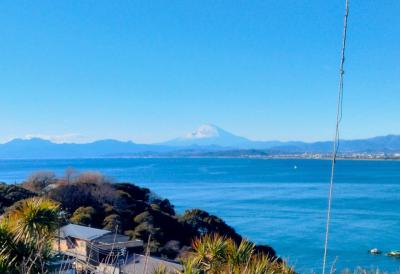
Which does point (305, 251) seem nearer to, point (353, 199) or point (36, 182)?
point (36, 182)

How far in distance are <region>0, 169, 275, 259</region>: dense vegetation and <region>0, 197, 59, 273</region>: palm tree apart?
1148cm

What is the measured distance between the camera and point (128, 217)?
27031mm

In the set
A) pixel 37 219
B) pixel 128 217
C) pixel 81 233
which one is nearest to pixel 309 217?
pixel 128 217

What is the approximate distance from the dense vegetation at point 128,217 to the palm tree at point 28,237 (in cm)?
1148

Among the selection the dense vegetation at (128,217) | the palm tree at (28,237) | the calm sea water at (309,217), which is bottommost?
the calm sea water at (309,217)

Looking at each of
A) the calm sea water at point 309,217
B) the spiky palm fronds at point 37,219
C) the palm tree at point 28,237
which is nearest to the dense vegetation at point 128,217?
the calm sea water at point 309,217

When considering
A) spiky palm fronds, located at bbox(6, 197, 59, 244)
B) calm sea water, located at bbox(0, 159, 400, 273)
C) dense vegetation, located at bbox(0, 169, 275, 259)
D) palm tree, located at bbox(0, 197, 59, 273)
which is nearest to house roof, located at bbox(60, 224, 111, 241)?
dense vegetation, located at bbox(0, 169, 275, 259)

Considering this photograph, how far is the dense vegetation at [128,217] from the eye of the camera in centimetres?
2327

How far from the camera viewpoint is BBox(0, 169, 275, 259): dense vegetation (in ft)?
76.3

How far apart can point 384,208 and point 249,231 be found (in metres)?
17.8

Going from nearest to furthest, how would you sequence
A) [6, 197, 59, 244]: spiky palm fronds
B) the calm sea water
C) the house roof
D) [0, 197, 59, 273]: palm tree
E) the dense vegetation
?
1. [0, 197, 59, 273]: palm tree
2. [6, 197, 59, 244]: spiky palm fronds
3. the house roof
4. the dense vegetation
5. the calm sea water

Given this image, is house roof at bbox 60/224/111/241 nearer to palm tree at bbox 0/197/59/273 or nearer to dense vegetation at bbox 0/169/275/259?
dense vegetation at bbox 0/169/275/259

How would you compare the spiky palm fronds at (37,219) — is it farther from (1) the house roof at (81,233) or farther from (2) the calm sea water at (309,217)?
(2) the calm sea water at (309,217)

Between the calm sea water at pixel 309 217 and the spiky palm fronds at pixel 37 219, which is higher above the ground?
the spiky palm fronds at pixel 37 219
